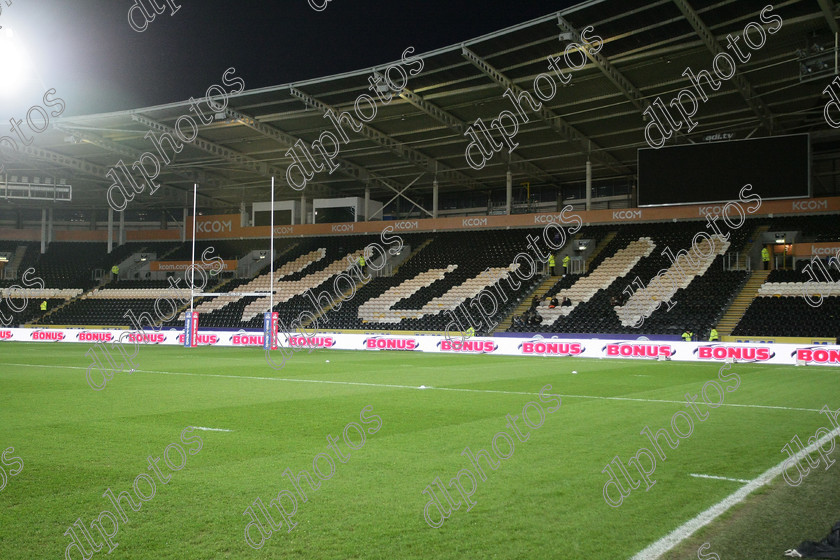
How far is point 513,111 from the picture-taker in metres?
30.0

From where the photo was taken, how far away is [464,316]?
106 feet

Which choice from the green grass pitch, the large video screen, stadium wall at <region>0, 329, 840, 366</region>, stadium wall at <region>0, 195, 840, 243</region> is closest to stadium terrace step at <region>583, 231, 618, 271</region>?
stadium wall at <region>0, 195, 840, 243</region>

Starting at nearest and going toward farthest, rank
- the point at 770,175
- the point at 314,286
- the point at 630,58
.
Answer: the point at 630,58 < the point at 770,175 < the point at 314,286

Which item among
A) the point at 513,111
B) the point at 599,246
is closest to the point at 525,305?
the point at 599,246

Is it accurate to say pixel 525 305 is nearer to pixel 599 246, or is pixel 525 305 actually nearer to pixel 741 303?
pixel 599 246

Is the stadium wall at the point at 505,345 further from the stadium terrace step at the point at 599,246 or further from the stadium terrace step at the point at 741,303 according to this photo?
the stadium terrace step at the point at 599,246

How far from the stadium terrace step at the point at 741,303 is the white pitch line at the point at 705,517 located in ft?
70.9

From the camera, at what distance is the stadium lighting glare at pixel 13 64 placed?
2620 cm

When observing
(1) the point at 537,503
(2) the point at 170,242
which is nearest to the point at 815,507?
(1) the point at 537,503

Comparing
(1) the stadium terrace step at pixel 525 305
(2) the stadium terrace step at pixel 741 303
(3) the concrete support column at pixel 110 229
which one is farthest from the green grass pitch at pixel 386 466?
(3) the concrete support column at pixel 110 229

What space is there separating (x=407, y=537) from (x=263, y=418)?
5.40 m

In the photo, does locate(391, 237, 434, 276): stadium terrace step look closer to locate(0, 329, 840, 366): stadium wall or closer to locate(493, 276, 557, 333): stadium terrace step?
locate(493, 276, 557, 333): stadium terrace step

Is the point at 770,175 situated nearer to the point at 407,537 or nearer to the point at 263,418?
the point at 263,418

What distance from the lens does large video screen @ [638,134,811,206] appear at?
2830 cm
